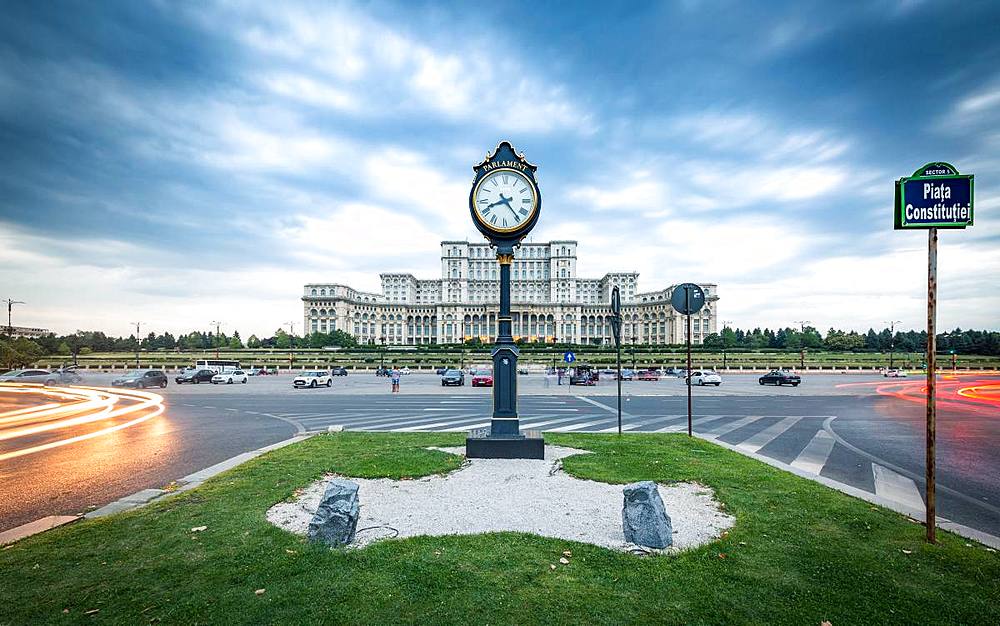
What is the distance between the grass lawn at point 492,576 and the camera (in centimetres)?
384

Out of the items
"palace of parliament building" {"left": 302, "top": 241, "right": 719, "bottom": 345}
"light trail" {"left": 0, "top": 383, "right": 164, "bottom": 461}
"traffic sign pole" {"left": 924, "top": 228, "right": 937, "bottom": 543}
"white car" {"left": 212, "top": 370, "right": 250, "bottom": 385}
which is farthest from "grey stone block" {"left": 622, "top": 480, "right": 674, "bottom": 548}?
"palace of parliament building" {"left": 302, "top": 241, "right": 719, "bottom": 345}

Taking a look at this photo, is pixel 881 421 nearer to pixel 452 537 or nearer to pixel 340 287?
pixel 452 537

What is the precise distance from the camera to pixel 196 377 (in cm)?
4072

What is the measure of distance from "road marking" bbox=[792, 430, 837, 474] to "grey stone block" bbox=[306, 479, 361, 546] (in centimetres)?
909

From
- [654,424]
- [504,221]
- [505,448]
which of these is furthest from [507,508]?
[654,424]

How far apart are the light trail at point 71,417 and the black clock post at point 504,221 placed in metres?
11.5

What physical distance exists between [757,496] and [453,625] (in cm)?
561

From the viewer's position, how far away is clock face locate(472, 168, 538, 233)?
1073 centimetres

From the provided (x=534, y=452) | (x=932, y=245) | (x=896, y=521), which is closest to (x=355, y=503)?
(x=534, y=452)

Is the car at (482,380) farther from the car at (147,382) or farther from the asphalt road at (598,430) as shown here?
the car at (147,382)

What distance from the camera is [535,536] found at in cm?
551

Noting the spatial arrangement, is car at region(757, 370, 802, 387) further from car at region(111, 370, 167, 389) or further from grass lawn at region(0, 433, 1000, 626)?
car at region(111, 370, 167, 389)

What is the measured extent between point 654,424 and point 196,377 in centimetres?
4065

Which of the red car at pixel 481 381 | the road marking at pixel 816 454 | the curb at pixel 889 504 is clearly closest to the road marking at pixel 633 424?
the curb at pixel 889 504
